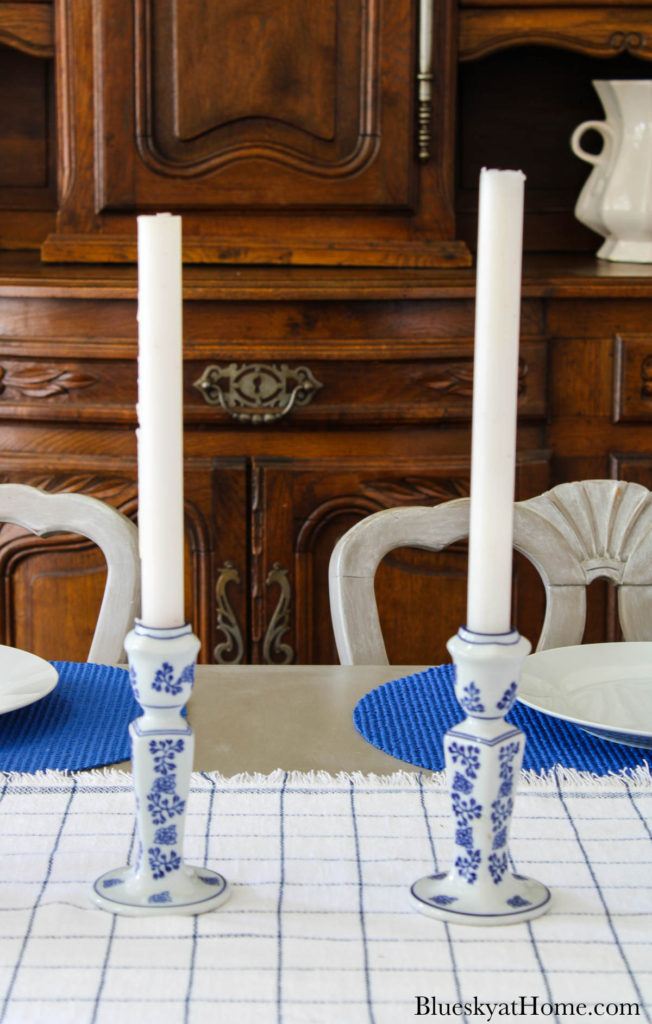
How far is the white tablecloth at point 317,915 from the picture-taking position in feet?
1.58

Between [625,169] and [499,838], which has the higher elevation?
[625,169]

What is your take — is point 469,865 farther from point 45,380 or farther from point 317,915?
point 45,380

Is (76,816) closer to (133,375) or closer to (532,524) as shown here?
(532,524)

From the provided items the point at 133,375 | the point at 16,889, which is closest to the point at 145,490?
the point at 16,889

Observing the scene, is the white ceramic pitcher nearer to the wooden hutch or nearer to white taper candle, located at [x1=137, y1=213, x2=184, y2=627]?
the wooden hutch

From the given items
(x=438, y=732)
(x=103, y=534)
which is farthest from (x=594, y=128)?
(x=438, y=732)

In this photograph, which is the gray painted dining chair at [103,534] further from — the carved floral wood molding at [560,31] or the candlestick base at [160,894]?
the carved floral wood molding at [560,31]

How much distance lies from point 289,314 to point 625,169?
582 millimetres

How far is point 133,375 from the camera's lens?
4.95 feet

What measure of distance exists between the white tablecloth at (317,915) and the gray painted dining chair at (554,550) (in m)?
0.32

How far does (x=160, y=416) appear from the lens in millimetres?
511

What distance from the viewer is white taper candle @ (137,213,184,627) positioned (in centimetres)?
50

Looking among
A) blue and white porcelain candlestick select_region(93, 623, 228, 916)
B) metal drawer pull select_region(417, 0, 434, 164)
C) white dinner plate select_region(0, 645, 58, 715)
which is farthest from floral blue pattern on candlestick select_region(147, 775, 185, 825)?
metal drawer pull select_region(417, 0, 434, 164)

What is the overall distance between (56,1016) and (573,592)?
665 mm
